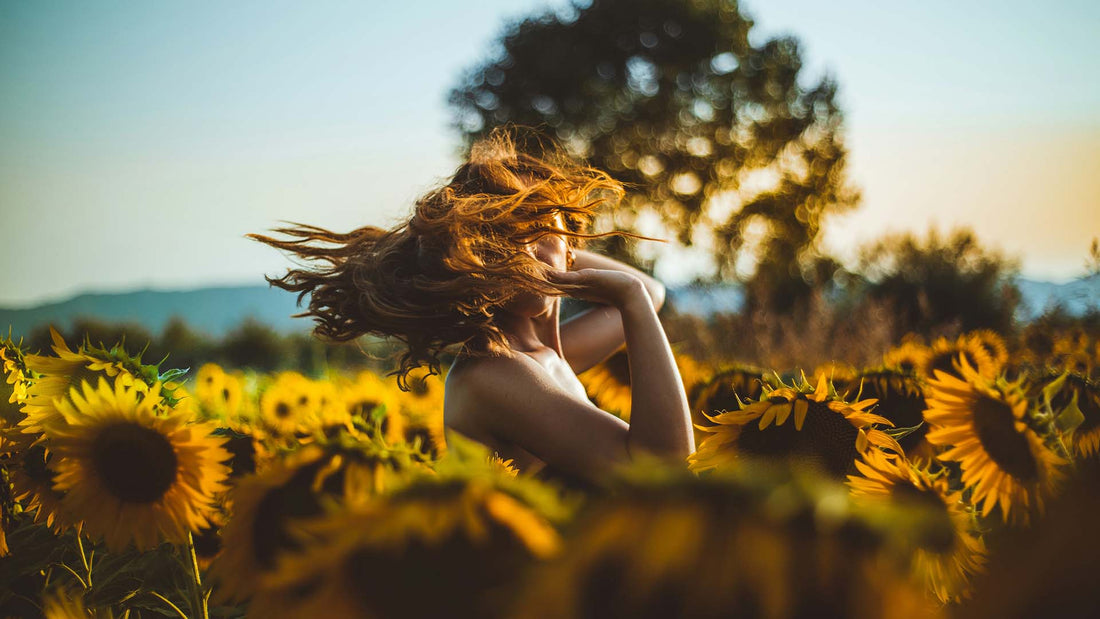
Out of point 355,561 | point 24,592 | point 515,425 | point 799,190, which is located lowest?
point 24,592

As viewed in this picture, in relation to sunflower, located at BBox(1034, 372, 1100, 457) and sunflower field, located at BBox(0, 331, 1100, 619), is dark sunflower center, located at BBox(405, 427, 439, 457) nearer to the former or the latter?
sunflower field, located at BBox(0, 331, 1100, 619)

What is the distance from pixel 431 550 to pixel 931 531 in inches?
9.7

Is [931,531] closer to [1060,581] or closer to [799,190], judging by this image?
[1060,581]

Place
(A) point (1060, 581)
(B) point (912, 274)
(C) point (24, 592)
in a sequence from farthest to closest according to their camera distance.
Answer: (B) point (912, 274)
(C) point (24, 592)
(A) point (1060, 581)

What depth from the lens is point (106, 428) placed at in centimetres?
80

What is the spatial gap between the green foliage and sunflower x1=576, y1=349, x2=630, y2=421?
8.56 metres

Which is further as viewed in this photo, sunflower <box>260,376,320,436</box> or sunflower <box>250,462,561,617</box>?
sunflower <box>260,376,320,436</box>

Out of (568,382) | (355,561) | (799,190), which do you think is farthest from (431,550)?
(799,190)

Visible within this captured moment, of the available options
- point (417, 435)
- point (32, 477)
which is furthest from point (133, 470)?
point (417, 435)

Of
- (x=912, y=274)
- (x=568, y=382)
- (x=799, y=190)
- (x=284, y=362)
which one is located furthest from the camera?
(x=799, y=190)

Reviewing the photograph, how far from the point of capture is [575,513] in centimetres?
39

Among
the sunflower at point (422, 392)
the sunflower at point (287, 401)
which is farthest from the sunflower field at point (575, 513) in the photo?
the sunflower at point (422, 392)

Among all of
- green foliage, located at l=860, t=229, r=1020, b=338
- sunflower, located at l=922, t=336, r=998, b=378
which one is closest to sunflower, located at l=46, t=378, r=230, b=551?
sunflower, located at l=922, t=336, r=998, b=378

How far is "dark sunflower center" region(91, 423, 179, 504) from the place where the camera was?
799 millimetres
